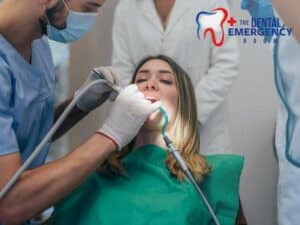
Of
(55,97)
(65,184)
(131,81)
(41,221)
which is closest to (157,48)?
(131,81)

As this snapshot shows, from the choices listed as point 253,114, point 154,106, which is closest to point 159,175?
point 154,106

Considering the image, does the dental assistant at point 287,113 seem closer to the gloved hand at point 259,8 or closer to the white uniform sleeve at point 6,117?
the gloved hand at point 259,8

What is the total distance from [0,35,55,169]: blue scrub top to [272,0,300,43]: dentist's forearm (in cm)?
64

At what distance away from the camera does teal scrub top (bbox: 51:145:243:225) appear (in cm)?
119

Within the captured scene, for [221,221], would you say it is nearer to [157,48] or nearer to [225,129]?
[225,129]

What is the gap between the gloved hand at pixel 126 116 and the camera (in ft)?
3.77

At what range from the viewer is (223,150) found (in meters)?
1.29

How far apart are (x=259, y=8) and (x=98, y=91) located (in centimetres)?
48

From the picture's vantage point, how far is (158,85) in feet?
4.17

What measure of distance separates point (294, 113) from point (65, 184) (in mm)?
586

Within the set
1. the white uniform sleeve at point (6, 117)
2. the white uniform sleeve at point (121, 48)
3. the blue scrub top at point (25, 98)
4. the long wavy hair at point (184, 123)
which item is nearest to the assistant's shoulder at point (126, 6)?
the white uniform sleeve at point (121, 48)

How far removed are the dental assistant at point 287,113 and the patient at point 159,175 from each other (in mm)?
128

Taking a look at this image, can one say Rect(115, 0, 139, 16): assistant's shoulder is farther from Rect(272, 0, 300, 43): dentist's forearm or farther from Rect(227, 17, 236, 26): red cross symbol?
Rect(272, 0, 300, 43): dentist's forearm

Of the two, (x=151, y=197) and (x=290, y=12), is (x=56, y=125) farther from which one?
(x=290, y=12)
